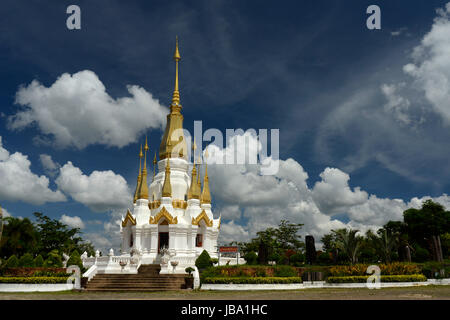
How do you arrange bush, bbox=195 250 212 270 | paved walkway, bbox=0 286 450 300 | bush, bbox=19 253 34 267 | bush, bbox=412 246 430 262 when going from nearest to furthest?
paved walkway, bbox=0 286 450 300 < bush, bbox=19 253 34 267 < bush, bbox=195 250 212 270 < bush, bbox=412 246 430 262

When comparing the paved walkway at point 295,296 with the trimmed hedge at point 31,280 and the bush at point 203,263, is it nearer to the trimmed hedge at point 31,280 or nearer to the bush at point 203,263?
the trimmed hedge at point 31,280

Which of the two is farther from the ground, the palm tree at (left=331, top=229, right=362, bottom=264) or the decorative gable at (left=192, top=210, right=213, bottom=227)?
the decorative gable at (left=192, top=210, right=213, bottom=227)

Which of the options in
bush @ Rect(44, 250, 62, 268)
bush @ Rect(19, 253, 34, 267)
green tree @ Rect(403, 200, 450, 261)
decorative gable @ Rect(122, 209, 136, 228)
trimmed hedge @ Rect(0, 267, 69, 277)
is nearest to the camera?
trimmed hedge @ Rect(0, 267, 69, 277)

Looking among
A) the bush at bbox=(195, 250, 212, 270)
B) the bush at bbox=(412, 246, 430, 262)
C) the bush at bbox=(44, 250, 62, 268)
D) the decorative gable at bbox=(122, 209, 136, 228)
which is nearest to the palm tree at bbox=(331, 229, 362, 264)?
the bush at bbox=(412, 246, 430, 262)

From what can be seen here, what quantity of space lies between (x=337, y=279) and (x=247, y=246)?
93.6ft

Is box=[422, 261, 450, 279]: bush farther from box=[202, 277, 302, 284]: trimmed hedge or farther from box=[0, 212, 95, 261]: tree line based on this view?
box=[0, 212, 95, 261]: tree line

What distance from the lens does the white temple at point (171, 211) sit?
3450 centimetres

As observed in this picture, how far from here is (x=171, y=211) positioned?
35.3m

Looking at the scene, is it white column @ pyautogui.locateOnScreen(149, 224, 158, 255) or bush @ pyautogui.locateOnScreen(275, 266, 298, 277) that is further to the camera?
white column @ pyautogui.locateOnScreen(149, 224, 158, 255)

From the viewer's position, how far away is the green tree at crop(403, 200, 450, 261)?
45.6m

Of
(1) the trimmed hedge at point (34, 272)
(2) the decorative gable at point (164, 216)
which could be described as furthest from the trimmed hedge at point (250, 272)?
(2) the decorative gable at point (164, 216)

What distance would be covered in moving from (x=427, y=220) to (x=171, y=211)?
1241 inches

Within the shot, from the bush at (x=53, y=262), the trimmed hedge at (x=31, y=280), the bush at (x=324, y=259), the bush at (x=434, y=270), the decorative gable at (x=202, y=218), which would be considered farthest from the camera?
the decorative gable at (x=202, y=218)
